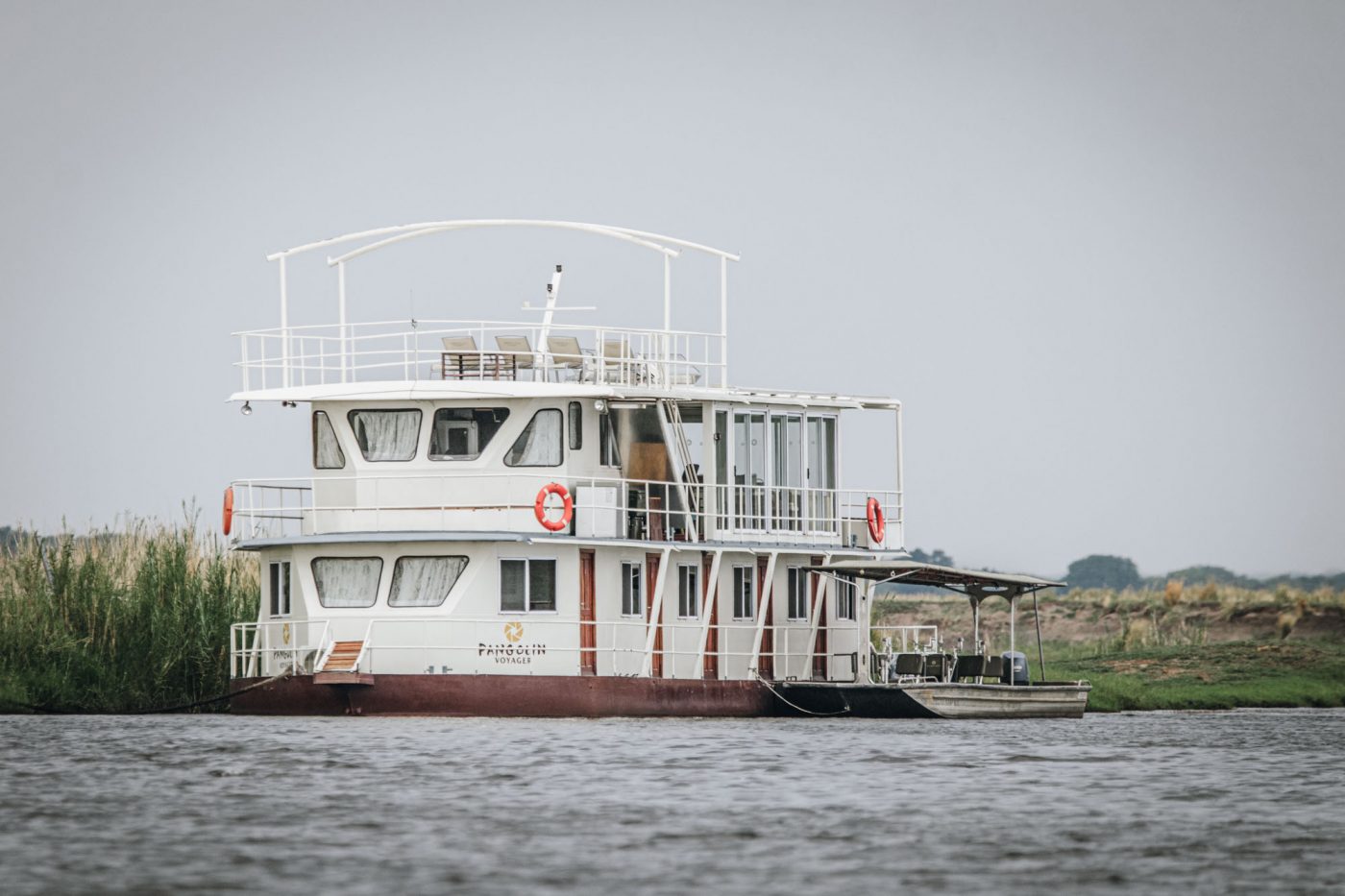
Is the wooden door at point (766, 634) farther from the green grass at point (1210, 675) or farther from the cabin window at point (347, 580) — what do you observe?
the green grass at point (1210, 675)

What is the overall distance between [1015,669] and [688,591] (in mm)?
5967

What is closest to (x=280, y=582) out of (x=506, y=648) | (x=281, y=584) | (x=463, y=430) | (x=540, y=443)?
(x=281, y=584)

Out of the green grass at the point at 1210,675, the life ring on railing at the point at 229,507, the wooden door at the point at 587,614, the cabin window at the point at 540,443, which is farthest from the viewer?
the green grass at the point at 1210,675

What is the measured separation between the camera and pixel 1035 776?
29406 mm

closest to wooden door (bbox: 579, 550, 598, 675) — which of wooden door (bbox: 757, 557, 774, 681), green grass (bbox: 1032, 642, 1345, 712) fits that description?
wooden door (bbox: 757, 557, 774, 681)

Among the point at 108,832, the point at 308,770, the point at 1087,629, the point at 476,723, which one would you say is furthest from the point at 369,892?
the point at 1087,629

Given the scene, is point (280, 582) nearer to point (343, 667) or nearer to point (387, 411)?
point (343, 667)

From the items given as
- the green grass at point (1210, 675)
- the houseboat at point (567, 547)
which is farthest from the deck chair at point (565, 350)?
the green grass at point (1210, 675)

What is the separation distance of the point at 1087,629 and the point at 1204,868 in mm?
49445

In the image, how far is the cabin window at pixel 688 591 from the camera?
42.0m

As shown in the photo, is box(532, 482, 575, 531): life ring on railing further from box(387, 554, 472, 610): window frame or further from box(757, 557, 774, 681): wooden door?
box(757, 557, 774, 681): wooden door

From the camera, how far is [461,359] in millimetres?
41531

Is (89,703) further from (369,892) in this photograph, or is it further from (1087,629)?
(1087,629)

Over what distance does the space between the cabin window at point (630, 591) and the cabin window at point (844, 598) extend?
18.1 ft
